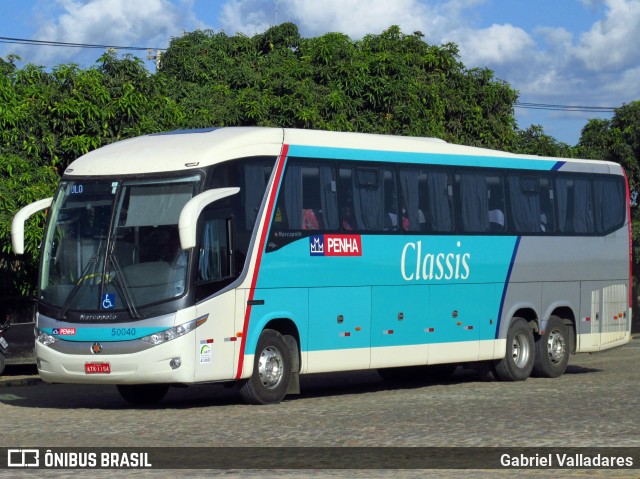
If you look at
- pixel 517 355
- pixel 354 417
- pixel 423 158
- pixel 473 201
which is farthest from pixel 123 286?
pixel 517 355

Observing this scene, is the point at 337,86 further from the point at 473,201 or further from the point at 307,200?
the point at 307,200

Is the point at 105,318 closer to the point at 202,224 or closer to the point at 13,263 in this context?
the point at 202,224

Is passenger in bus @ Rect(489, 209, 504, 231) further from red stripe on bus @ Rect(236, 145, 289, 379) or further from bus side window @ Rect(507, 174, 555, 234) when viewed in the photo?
red stripe on bus @ Rect(236, 145, 289, 379)

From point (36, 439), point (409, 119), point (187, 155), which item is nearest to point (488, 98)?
point (409, 119)

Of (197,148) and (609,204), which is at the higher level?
(197,148)

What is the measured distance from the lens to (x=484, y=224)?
72.4ft

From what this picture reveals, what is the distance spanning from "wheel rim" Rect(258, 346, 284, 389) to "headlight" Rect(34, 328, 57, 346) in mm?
2684

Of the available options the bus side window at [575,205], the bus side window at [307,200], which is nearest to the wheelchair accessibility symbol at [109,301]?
the bus side window at [307,200]

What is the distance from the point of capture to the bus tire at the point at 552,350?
23.5 m

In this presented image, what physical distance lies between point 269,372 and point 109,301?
245 cm

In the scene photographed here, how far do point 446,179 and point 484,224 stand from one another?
3.73ft

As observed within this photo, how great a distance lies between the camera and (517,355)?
23031mm

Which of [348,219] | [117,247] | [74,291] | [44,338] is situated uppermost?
[348,219]

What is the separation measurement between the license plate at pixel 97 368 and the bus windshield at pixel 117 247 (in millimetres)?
688
